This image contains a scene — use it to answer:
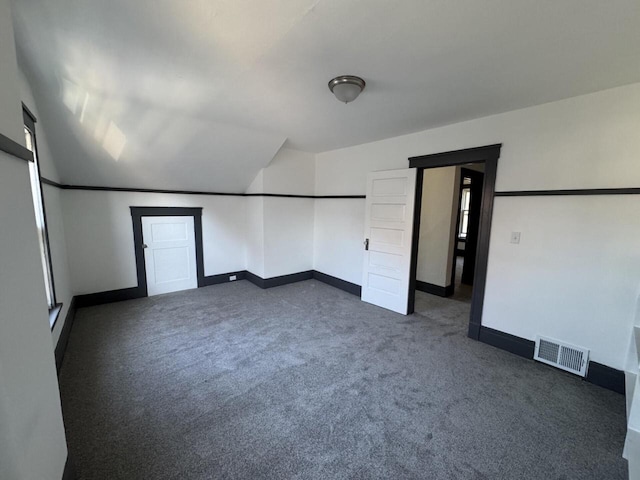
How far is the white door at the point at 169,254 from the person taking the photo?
4254 mm

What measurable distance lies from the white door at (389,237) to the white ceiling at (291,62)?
2.45 feet

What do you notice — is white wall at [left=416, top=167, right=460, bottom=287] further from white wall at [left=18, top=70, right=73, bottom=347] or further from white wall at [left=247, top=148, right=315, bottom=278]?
white wall at [left=18, top=70, right=73, bottom=347]

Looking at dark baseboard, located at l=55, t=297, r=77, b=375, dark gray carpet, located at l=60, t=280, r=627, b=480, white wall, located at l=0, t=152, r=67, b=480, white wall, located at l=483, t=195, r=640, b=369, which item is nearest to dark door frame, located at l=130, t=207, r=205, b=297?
dark baseboard, located at l=55, t=297, r=77, b=375

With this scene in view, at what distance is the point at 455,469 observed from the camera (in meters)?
1.56

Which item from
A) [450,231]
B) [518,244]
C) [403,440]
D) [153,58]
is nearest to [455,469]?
[403,440]

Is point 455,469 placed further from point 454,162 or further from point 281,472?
point 454,162

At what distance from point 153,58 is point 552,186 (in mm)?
3551

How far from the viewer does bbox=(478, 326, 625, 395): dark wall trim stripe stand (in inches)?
88.7

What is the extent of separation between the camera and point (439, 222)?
4633mm

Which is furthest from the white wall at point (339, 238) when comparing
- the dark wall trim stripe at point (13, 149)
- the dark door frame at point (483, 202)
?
the dark wall trim stripe at point (13, 149)

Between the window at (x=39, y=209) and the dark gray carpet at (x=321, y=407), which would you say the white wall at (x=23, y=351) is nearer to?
the dark gray carpet at (x=321, y=407)

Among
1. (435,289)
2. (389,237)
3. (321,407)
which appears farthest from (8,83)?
(435,289)

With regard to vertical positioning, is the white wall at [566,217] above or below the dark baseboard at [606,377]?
above

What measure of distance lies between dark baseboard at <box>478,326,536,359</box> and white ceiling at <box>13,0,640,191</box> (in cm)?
235
